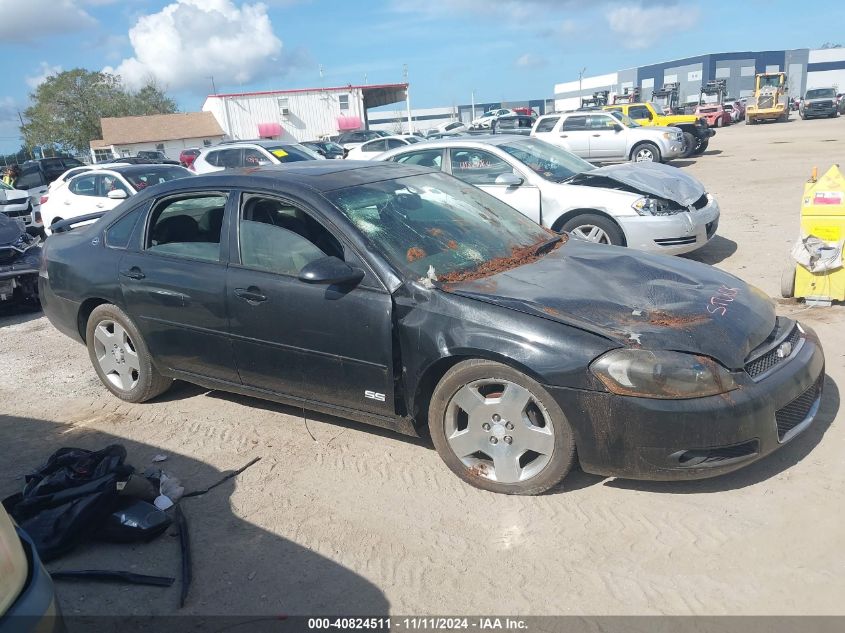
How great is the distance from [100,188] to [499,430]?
36.2ft

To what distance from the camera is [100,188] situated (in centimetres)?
1230

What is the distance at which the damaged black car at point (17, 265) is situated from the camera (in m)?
8.01

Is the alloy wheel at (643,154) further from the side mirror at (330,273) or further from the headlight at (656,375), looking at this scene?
the headlight at (656,375)

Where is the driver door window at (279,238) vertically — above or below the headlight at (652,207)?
above

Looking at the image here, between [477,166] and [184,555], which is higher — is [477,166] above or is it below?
above

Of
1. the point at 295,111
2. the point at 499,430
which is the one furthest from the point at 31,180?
the point at 295,111

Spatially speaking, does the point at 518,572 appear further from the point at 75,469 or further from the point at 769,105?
the point at 769,105

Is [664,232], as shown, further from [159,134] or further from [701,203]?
[159,134]

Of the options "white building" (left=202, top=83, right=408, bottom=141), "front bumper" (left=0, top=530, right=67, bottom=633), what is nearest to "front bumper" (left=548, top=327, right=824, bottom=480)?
"front bumper" (left=0, top=530, right=67, bottom=633)

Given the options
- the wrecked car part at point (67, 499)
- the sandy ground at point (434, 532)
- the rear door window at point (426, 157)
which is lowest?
the sandy ground at point (434, 532)

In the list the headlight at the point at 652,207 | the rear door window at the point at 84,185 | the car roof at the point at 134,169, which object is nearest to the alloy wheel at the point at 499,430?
the headlight at the point at 652,207

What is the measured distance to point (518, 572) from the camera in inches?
118

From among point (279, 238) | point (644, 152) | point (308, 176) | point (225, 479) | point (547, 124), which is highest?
point (308, 176)

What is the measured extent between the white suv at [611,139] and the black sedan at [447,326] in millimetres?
16485
